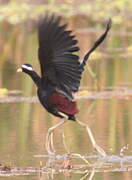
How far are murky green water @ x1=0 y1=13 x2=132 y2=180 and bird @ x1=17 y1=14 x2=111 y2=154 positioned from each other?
1.51 ft

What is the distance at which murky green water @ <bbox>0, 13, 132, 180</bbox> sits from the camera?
27.5 feet

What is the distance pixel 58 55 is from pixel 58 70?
148mm

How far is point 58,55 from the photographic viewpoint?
8570 millimetres

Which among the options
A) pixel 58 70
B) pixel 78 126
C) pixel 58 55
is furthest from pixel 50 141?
pixel 78 126

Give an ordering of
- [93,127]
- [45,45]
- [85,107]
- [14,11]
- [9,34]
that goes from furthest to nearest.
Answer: [14,11] → [9,34] → [85,107] → [93,127] → [45,45]

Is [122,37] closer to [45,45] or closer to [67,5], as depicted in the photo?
[67,5]

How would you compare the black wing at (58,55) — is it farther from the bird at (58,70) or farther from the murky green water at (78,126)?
the murky green water at (78,126)

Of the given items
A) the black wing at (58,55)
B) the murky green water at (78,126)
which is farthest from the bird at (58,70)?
the murky green water at (78,126)

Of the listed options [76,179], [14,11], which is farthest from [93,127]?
[14,11]

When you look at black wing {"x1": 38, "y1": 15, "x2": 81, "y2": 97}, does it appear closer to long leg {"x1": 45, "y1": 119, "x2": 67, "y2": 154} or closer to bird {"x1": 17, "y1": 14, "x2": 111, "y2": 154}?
bird {"x1": 17, "y1": 14, "x2": 111, "y2": 154}

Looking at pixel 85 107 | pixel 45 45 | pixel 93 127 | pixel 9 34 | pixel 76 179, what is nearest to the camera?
pixel 76 179

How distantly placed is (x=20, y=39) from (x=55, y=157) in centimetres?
1252

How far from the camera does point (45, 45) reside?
847 centimetres

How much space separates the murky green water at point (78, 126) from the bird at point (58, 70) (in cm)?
46
